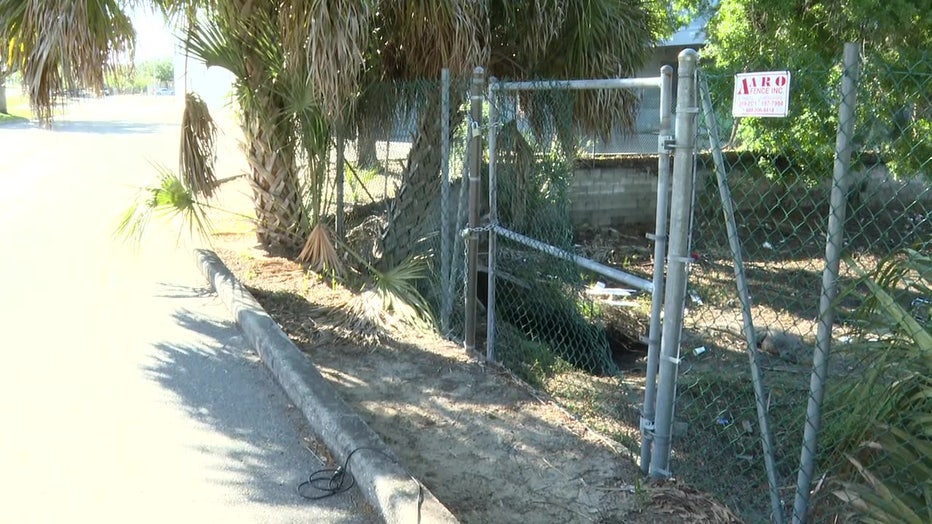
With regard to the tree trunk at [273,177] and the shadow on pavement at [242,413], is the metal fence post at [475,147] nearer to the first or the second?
the shadow on pavement at [242,413]

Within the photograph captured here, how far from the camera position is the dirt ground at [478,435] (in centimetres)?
403

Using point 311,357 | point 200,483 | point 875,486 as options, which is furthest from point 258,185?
point 875,486

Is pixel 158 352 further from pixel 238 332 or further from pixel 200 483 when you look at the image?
pixel 200 483

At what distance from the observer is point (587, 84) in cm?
464

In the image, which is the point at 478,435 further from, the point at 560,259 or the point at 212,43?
the point at 212,43

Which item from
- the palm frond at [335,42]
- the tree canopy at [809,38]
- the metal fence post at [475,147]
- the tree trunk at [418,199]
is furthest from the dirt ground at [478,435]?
the tree canopy at [809,38]

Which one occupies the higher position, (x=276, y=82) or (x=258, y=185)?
(x=276, y=82)

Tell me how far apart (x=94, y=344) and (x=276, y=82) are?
3372 millimetres

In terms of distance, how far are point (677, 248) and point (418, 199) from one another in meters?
5.03

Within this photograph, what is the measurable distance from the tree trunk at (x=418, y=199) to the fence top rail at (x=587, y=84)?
2408 millimetres

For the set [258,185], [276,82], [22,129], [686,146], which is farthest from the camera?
[22,129]

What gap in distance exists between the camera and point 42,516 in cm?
395

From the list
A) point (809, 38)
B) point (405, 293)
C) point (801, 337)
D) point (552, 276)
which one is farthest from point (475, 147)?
point (809, 38)

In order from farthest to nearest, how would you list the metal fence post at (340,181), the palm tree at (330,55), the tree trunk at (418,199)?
1. the metal fence post at (340,181)
2. the tree trunk at (418,199)
3. the palm tree at (330,55)
